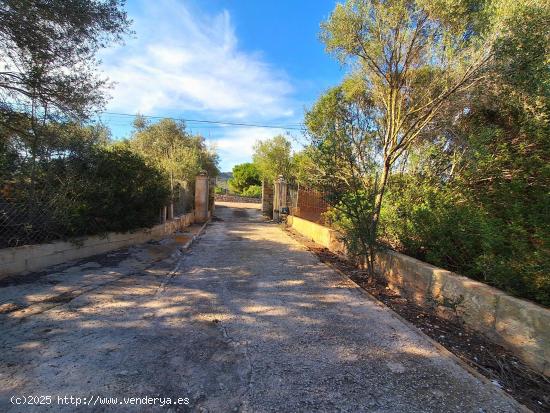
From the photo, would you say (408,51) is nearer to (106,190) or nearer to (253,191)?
(106,190)

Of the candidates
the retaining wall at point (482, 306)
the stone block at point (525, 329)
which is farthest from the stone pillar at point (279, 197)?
the stone block at point (525, 329)

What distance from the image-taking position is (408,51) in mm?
5453

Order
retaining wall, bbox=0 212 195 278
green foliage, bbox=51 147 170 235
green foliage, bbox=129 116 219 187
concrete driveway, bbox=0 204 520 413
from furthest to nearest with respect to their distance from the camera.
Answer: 1. green foliage, bbox=129 116 219 187
2. green foliage, bbox=51 147 170 235
3. retaining wall, bbox=0 212 195 278
4. concrete driveway, bbox=0 204 520 413

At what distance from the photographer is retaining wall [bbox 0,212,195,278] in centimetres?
482

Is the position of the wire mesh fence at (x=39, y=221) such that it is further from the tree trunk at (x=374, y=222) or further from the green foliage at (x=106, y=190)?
the tree trunk at (x=374, y=222)

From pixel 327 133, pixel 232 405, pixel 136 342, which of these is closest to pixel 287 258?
pixel 327 133

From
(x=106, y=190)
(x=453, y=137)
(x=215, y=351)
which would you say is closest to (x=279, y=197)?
(x=106, y=190)

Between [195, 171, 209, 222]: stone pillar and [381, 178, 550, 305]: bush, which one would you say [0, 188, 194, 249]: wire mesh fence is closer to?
[381, 178, 550, 305]: bush

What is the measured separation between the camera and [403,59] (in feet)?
18.5

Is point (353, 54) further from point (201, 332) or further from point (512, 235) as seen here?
point (201, 332)

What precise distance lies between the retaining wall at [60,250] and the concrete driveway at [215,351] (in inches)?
13.8

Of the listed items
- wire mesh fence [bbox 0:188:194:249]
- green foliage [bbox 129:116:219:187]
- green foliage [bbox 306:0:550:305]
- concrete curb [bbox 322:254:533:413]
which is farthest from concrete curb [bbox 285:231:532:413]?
green foliage [bbox 129:116:219:187]

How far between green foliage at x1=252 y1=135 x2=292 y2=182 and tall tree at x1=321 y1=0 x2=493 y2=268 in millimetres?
13985

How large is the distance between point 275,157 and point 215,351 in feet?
66.5
